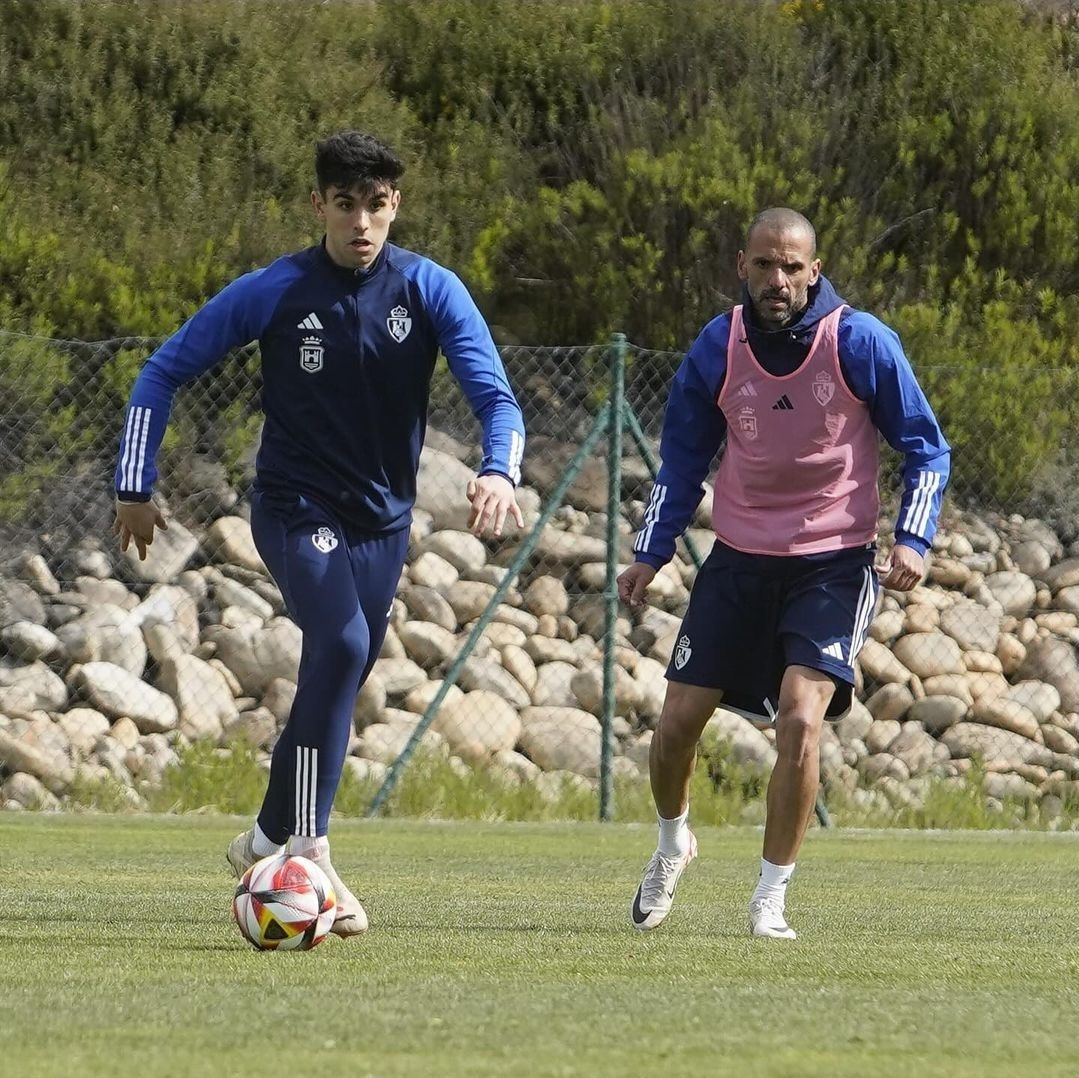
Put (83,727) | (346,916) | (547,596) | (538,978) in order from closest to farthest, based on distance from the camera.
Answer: (538,978)
(346,916)
(83,727)
(547,596)

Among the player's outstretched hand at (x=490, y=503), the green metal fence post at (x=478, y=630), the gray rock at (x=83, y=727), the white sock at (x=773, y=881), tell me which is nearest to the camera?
the player's outstretched hand at (x=490, y=503)

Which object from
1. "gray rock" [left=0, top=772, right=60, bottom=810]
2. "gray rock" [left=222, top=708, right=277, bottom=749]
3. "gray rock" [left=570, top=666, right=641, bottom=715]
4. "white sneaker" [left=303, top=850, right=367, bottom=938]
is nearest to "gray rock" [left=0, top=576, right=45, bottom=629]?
"gray rock" [left=0, top=772, right=60, bottom=810]

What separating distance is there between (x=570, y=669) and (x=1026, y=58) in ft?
22.9

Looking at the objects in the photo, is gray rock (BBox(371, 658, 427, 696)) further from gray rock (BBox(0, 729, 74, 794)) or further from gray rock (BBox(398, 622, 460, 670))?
gray rock (BBox(0, 729, 74, 794))

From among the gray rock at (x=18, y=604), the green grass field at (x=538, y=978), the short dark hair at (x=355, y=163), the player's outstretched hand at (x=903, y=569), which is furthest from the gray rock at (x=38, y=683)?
the player's outstretched hand at (x=903, y=569)

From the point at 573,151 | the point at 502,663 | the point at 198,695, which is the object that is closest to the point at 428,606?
the point at 502,663

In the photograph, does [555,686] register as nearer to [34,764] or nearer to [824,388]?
[34,764]

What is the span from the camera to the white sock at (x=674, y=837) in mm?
6051

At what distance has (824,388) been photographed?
5.86m

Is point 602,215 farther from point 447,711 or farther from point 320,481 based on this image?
point 320,481

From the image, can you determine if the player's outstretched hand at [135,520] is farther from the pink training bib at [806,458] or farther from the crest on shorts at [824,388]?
the crest on shorts at [824,388]

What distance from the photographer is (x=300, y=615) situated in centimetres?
565

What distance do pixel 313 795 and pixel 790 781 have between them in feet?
4.00

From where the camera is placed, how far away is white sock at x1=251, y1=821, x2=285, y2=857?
5.83 meters
